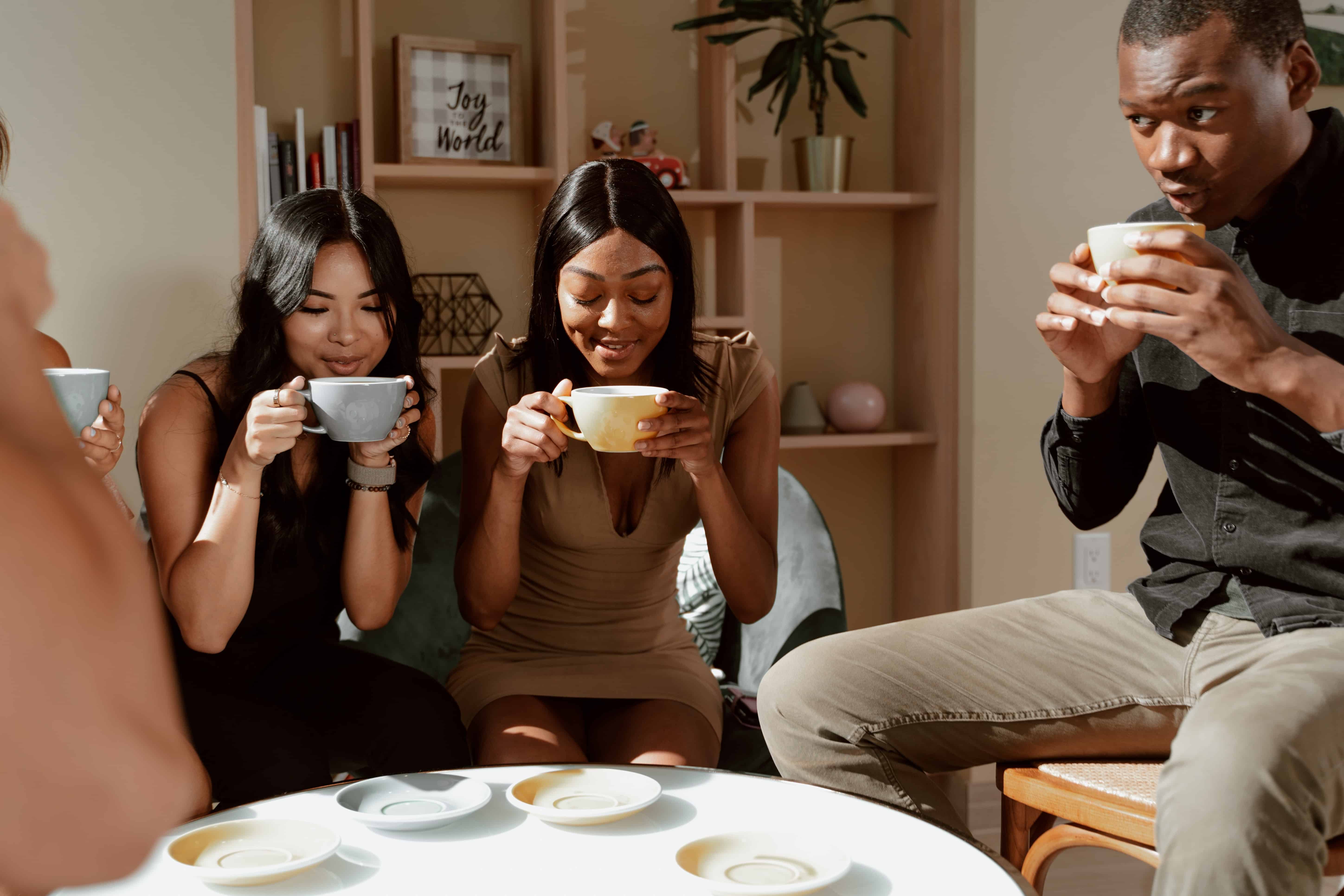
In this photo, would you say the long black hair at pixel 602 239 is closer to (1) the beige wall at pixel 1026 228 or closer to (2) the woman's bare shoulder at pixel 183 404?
(2) the woman's bare shoulder at pixel 183 404

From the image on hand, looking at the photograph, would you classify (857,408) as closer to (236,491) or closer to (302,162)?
(302,162)

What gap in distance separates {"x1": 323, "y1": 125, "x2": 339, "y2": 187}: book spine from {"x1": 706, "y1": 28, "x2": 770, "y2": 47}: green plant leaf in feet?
2.85

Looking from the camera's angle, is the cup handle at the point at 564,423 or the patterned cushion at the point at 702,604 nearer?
the cup handle at the point at 564,423

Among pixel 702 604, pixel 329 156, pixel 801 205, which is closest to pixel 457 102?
pixel 329 156

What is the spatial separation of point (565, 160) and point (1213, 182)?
147cm

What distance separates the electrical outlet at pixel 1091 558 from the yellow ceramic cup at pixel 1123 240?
1.55 m

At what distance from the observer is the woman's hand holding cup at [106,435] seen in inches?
50.7

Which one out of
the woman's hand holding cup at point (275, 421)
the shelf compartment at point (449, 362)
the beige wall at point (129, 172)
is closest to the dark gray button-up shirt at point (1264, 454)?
the woman's hand holding cup at point (275, 421)

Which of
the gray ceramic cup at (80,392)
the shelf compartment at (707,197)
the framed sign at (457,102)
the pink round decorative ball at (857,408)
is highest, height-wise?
the framed sign at (457,102)

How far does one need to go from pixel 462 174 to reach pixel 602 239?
3.14 feet

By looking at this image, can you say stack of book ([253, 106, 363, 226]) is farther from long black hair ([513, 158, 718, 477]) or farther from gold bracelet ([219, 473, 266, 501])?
gold bracelet ([219, 473, 266, 501])

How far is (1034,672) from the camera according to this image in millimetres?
1345

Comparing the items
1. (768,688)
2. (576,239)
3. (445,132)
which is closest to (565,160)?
(445,132)

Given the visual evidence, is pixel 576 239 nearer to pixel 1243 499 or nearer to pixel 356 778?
pixel 356 778
